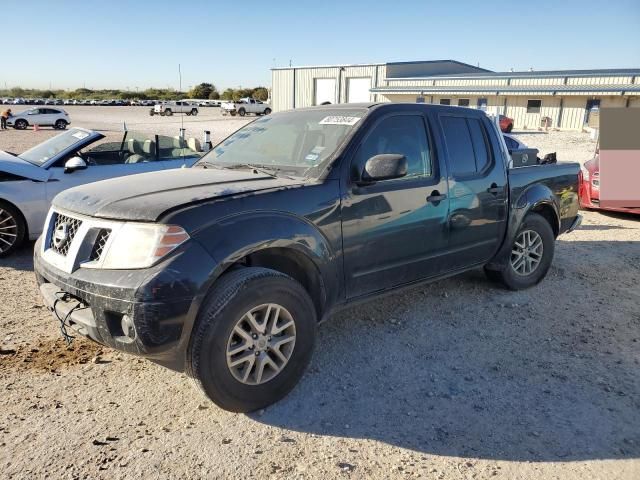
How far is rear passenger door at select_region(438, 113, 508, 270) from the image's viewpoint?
14.6 feet

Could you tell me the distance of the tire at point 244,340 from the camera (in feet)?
9.54

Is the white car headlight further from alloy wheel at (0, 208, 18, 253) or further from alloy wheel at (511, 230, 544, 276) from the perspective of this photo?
alloy wheel at (0, 208, 18, 253)

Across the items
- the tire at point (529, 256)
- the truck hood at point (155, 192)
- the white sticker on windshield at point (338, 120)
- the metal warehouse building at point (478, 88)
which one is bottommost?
the tire at point (529, 256)

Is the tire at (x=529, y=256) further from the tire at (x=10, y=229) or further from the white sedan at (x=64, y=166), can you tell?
the tire at (x=10, y=229)

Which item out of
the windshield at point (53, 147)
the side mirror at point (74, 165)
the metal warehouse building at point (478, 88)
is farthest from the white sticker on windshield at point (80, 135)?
the metal warehouse building at point (478, 88)

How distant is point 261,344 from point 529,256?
11.4 ft

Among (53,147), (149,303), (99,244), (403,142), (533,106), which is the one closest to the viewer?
(149,303)

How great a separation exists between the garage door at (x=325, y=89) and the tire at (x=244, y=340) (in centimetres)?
4581

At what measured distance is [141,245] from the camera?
2873mm

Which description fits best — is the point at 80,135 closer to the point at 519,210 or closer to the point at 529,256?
the point at 519,210

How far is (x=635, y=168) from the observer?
9375 millimetres

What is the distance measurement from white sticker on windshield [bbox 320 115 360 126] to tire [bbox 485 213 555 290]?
7.44 ft

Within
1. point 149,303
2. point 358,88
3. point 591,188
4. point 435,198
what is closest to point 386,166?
point 435,198

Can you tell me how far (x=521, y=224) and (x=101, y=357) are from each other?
4016 mm
